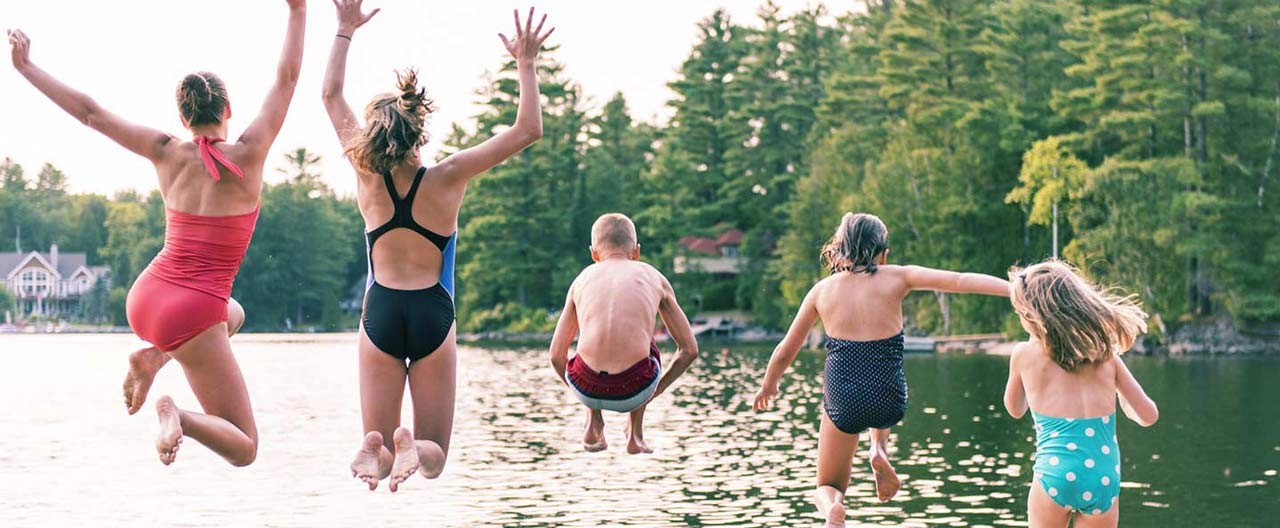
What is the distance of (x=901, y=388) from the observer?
27.0ft

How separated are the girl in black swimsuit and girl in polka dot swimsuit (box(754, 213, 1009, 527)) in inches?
79.0

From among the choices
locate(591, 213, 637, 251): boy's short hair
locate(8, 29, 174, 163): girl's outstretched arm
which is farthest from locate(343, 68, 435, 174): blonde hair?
locate(591, 213, 637, 251): boy's short hair

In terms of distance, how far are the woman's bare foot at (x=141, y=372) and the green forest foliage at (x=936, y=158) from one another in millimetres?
39649

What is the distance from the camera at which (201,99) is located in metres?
7.00

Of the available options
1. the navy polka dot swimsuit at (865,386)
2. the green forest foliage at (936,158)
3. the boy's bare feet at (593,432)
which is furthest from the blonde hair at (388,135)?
the green forest foliage at (936,158)

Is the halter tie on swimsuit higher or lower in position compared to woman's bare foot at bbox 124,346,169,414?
higher

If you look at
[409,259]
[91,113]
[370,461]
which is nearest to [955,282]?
[409,259]

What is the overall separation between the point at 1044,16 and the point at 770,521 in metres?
52.6

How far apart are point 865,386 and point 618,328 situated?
140 centimetres

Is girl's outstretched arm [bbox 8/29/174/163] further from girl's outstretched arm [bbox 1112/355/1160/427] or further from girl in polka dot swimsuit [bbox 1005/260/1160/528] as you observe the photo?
girl's outstretched arm [bbox 1112/355/1160/427]

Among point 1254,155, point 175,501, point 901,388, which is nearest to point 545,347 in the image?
point 1254,155

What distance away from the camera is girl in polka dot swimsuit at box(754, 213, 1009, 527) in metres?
8.12

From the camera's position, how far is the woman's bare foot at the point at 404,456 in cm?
670

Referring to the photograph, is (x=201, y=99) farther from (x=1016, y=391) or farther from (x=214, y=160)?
(x=1016, y=391)
